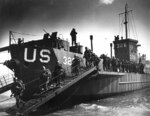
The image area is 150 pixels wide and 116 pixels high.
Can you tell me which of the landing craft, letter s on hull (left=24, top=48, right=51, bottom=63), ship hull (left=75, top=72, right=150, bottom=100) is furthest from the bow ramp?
A: ship hull (left=75, top=72, right=150, bottom=100)

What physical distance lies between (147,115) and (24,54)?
7282 mm

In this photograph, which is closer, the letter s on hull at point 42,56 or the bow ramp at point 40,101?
the bow ramp at point 40,101

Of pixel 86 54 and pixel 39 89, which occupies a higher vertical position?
pixel 86 54

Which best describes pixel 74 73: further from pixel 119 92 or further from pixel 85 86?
pixel 119 92

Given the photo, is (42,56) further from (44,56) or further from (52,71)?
(52,71)

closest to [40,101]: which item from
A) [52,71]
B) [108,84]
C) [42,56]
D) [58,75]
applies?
[58,75]

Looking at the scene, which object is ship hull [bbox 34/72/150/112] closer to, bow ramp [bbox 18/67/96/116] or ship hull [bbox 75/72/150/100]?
ship hull [bbox 75/72/150/100]

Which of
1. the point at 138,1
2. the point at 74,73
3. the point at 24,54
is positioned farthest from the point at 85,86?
the point at 138,1

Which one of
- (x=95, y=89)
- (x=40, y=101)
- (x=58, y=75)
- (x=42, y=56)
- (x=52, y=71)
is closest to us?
(x=40, y=101)

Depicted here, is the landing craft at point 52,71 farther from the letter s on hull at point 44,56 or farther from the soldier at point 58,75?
the soldier at point 58,75

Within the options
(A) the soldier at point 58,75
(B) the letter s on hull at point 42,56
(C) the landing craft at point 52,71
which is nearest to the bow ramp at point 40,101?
(C) the landing craft at point 52,71

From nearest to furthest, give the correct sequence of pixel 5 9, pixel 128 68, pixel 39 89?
pixel 5 9 < pixel 39 89 < pixel 128 68

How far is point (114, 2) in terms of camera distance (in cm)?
1032

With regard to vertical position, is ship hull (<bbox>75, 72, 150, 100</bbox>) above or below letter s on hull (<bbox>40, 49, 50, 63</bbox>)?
below
